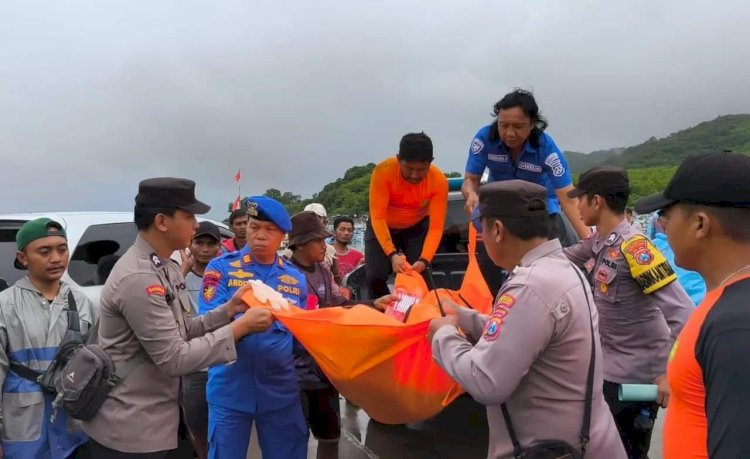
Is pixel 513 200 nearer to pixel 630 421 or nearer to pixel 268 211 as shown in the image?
pixel 268 211

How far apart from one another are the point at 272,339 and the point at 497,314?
1.44 m

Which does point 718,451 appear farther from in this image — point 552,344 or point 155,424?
point 155,424

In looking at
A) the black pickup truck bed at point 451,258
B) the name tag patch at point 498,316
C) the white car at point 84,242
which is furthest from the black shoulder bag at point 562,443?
the white car at point 84,242

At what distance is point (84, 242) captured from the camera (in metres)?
4.33

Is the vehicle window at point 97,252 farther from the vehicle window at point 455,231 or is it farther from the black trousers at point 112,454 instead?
the vehicle window at point 455,231

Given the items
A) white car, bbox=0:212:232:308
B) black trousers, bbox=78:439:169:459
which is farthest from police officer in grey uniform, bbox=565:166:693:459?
white car, bbox=0:212:232:308

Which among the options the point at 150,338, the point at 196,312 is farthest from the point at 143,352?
the point at 196,312

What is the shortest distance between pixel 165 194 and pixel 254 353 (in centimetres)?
94

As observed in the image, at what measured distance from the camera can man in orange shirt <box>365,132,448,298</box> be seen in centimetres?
360

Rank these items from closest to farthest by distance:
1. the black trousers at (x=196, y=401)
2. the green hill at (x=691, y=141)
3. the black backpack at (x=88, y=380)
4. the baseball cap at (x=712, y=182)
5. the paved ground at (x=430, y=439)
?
the baseball cap at (x=712, y=182), the black backpack at (x=88, y=380), the black trousers at (x=196, y=401), the paved ground at (x=430, y=439), the green hill at (x=691, y=141)

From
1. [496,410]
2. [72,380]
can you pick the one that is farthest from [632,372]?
[72,380]

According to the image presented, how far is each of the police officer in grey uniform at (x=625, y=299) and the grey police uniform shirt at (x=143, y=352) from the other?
6.18ft

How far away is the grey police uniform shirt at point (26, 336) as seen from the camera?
259 centimetres

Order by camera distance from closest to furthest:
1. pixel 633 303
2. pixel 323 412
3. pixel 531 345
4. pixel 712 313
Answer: pixel 712 313 → pixel 531 345 → pixel 633 303 → pixel 323 412
